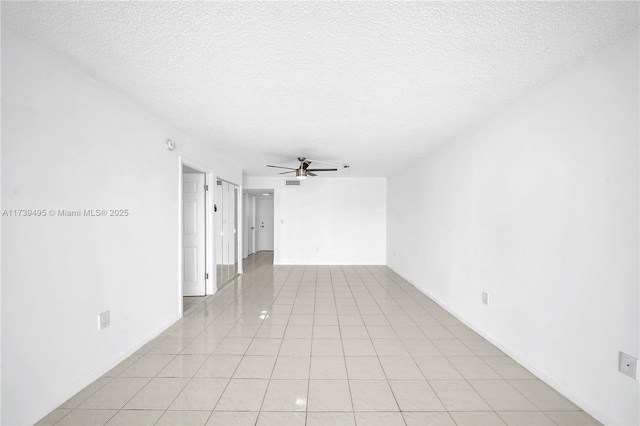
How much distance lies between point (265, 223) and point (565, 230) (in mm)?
10085

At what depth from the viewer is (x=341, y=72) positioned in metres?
2.13

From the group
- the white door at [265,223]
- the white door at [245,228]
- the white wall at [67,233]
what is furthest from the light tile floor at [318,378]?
the white door at [265,223]

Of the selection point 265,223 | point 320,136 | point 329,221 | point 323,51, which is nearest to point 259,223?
point 265,223

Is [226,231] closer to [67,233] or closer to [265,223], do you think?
[67,233]

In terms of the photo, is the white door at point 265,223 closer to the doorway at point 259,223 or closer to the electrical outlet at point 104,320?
the doorway at point 259,223

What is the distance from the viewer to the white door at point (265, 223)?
438 inches

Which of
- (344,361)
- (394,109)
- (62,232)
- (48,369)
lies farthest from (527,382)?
(62,232)

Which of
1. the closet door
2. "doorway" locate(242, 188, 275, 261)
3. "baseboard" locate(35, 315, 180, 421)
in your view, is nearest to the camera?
"baseboard" locate(35, 315, 180, 421)

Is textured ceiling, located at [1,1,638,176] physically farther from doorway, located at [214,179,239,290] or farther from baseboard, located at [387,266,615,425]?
baseboard, located at [387,266,615,425]

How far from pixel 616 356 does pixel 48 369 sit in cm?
390

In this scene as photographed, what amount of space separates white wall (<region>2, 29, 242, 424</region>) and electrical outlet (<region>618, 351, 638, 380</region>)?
3880 mm

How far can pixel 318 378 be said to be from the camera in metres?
2.38

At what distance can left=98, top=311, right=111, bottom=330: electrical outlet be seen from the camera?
2.37 m

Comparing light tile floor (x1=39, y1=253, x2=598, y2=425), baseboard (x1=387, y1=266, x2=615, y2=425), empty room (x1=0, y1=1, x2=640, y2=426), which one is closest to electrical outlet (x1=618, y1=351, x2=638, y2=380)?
empty room (x1=0, y1=1, x2=640, y2=426)
